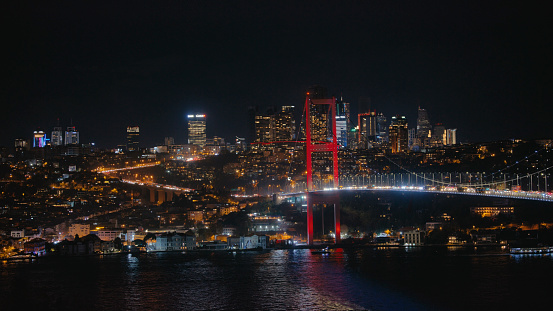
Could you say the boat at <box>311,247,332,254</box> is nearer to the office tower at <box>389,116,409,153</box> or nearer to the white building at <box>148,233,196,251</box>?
the white building at <box>148,233,196,251</box>

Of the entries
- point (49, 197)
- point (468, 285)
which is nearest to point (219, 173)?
point (49, 197)

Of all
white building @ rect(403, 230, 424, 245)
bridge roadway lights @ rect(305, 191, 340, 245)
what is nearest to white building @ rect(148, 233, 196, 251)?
bridge roadway lights @ rect(305, 191, 340, 245)

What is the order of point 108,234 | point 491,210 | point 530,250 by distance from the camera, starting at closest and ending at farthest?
point 530,250, point 491,210, point 108,234

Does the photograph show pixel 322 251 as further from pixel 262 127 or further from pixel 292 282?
pixel 262 127

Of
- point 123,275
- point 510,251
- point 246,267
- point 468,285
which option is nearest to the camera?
point 468,285

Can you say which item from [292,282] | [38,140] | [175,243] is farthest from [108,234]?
[38,140]

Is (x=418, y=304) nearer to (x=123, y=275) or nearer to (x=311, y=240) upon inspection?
(x=123, y=275)
